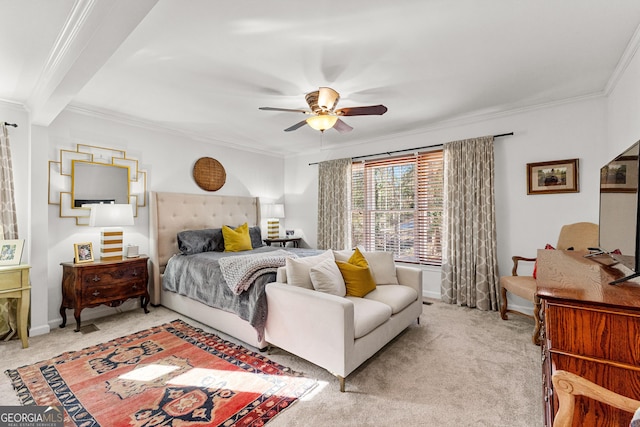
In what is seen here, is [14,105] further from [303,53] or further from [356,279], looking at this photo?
[356,279]

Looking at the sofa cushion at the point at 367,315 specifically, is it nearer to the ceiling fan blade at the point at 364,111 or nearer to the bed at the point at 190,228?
the bed at the point at 190,228

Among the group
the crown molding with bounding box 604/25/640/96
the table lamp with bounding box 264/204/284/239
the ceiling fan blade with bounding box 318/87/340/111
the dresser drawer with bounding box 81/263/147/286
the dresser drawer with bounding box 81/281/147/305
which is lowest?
the dresser drawer with bounding box 81/281/147/305

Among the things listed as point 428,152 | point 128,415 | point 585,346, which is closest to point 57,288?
point 128,415

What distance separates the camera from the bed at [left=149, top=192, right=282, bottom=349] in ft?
9.62

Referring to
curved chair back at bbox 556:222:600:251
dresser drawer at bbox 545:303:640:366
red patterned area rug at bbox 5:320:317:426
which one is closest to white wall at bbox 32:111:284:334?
red patterned area rug at bbox 5:320:317:426

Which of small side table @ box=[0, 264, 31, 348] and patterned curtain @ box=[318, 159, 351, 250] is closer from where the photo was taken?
small side table @ box=[0, 264, 31, 348]

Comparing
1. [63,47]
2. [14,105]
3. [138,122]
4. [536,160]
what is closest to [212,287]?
[63,47]

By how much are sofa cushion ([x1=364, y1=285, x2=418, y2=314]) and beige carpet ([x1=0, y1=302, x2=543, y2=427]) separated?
0.37m

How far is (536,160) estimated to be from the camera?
139 inches

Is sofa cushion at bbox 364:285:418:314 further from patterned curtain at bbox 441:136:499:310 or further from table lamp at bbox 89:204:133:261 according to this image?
table lamp at bbox 89:204:133:261

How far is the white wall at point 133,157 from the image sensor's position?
129 inches

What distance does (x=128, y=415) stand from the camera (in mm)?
1828

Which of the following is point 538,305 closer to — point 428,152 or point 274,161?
point 428,152

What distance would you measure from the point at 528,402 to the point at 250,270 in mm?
2285
